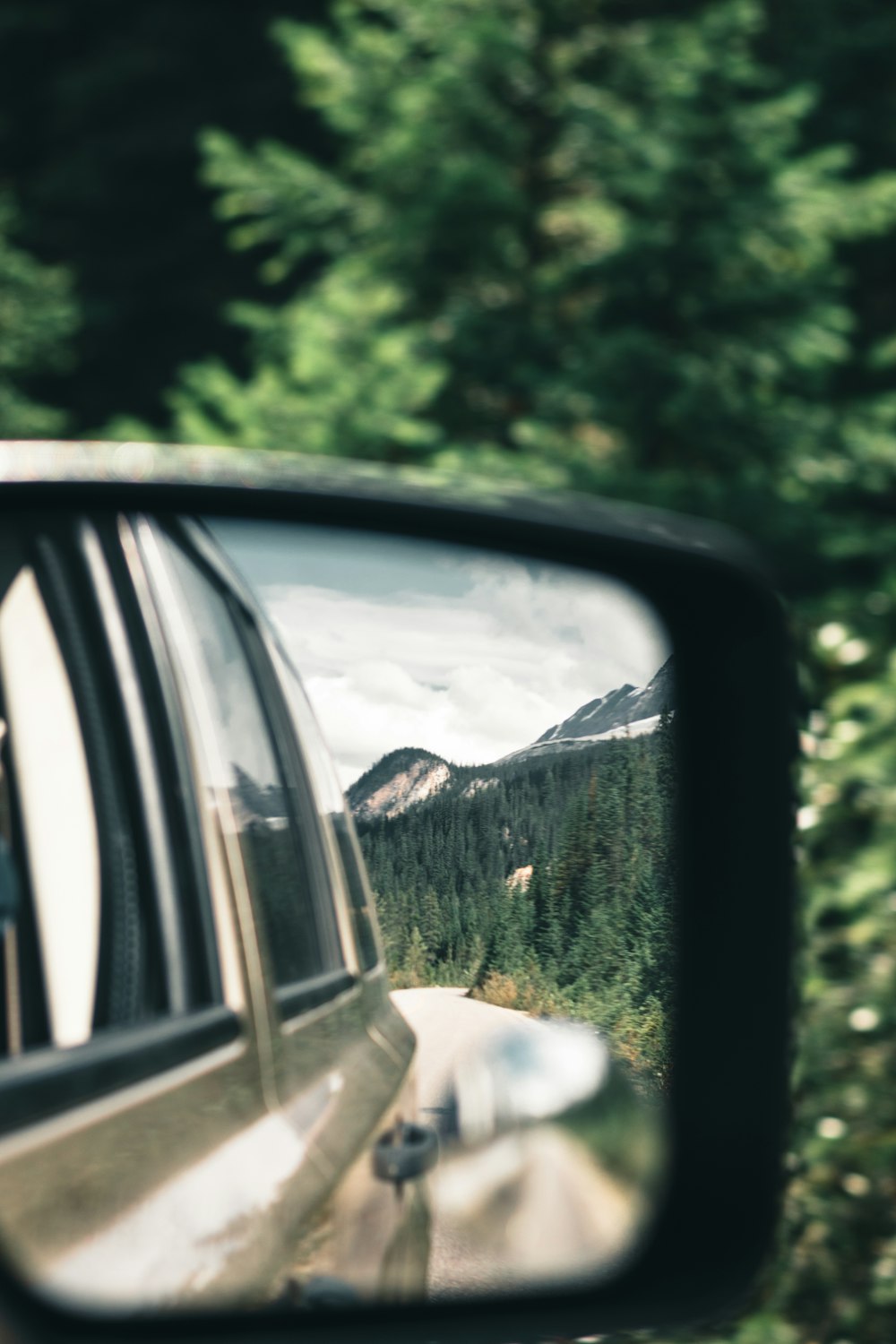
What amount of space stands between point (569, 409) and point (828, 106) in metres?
2.67

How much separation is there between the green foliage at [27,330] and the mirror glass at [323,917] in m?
9.54

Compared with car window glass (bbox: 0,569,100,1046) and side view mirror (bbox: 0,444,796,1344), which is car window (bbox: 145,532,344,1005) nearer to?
side view mirror (bbox: 0,444,796,1344)

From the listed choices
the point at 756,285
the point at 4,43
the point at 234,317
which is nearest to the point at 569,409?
the point at 756,285

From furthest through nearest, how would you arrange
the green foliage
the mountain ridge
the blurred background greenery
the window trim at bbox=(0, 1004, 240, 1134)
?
the green foliage < the blurred background greenery < the mountain ridge < the window trim at bbox=(0, 1004, 240, 1134)

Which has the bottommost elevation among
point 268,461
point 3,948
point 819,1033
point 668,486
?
point 819,1033

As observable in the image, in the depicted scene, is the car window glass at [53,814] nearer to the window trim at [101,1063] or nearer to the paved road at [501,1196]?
the window trim at [101,1063]

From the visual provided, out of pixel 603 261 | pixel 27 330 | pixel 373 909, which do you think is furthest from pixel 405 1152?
pixel 27 330

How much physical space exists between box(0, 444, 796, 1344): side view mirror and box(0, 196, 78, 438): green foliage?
9.53 m

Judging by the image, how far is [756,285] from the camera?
306 inches

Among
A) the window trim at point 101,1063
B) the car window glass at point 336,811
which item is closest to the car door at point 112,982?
the window trim at point 101,1063

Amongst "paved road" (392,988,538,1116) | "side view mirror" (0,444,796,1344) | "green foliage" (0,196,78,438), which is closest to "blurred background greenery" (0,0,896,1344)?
"green foliage" (0,196,78,438)

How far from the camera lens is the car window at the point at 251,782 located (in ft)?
4.55

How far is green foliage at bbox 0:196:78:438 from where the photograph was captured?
10773mm

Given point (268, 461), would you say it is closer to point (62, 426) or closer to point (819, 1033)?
point (819, 1033)
